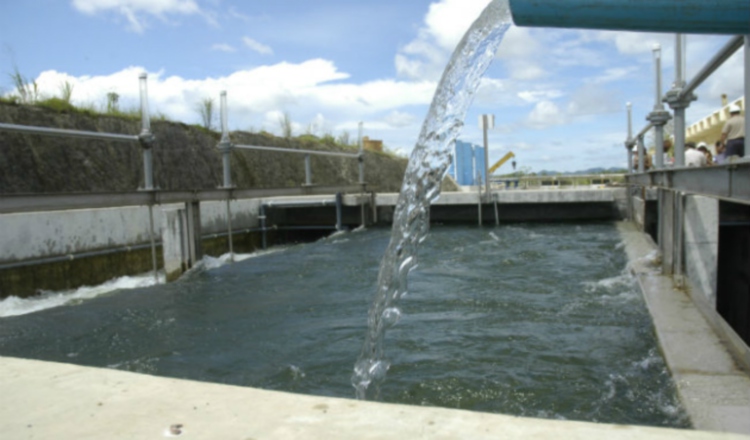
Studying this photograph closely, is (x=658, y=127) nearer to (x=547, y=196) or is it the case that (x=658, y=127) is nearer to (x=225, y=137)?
(x=225, y=137)

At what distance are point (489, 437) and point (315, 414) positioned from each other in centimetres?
44

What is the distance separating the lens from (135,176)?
458 inches

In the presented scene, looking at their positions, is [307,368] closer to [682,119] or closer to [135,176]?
[682,119]

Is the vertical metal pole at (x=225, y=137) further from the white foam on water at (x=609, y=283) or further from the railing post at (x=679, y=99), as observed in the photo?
the railing post at (x=679, y=99)

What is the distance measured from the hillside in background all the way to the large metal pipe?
8.38 metres

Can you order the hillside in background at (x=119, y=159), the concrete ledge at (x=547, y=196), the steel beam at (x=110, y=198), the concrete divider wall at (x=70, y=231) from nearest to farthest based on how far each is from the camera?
the steel beam at (x=110, y=198) → the concrete divider wall at (x=70, y=231) → the hillside in background at (x=119, y=159) → the concrete ledge at (x=547, y=196)

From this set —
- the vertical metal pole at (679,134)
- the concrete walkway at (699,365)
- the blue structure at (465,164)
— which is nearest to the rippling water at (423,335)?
the concrete walkway at (699,365)

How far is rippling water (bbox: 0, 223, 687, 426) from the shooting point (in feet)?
11.2

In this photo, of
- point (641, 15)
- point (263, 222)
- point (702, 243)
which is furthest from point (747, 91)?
point (263, 222)

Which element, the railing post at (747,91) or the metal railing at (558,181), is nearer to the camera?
the railing post at (747,91)

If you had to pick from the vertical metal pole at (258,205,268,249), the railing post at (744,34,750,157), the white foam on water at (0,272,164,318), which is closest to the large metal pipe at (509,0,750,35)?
the railing post at (744,34,750,157)

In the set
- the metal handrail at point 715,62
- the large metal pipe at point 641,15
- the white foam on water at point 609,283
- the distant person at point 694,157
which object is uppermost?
the metal handrail at point 715,62

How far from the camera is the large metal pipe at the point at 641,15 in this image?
1.25 meters

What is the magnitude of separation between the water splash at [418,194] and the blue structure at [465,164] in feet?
66.5
